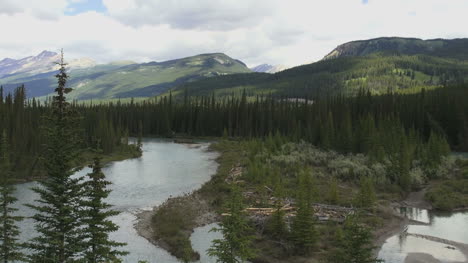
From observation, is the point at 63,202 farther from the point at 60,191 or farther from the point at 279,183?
the point at 279,183

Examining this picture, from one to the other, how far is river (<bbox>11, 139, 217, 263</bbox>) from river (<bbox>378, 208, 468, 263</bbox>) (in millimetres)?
15449

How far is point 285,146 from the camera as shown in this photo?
273 feet

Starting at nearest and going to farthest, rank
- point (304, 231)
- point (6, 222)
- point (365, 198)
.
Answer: point (6, 222)
point (304, 231)
point (365, 198)

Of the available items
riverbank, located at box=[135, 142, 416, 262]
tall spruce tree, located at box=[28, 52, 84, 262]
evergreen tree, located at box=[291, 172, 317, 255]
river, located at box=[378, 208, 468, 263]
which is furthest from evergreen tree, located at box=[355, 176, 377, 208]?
tall spruce tree, located at box=[28, 52, 84, 262]

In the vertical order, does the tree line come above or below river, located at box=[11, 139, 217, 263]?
above

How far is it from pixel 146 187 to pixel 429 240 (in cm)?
3782

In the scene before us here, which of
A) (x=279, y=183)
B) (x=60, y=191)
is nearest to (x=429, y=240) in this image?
(x=279, y=183)

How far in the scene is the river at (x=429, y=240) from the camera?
3038cm

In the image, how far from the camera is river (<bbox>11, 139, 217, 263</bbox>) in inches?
1293

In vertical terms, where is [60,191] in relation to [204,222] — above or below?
above

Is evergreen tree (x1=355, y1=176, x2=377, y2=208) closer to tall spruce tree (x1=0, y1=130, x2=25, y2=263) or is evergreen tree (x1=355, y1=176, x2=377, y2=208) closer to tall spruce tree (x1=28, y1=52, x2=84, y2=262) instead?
tall spruce tree (x1=28, y1=52, x2=84, y2=262)

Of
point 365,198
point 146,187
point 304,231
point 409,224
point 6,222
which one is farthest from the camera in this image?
point 146,187

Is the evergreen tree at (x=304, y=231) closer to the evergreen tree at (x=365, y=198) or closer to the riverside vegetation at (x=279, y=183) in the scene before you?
the riverside vegetation at (x=279, y=183)

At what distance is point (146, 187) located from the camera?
56562 mm
